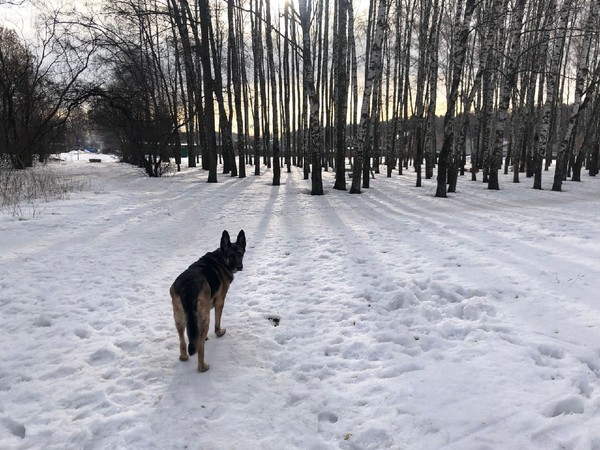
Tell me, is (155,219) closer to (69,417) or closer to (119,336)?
(119,336)

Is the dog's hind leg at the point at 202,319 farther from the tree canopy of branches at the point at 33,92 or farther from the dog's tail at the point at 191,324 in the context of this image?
the tree canopy of branches at the point at 33,92

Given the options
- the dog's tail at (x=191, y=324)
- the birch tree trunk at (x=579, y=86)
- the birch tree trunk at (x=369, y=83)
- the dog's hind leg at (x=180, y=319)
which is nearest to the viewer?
the dog's tail at (x=191, y=324)

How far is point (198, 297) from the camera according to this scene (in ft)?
10.6

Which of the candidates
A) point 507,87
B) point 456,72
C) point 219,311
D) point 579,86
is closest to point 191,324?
point 219,311

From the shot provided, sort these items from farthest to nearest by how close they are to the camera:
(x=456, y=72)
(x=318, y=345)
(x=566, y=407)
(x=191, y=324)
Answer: (x=456, y=72) < (x=318, y=345) < (x=191, y=324) < (x=566, y=407)

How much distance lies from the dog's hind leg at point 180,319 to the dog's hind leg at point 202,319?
0.60 ft

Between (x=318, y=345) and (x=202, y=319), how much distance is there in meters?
1.29

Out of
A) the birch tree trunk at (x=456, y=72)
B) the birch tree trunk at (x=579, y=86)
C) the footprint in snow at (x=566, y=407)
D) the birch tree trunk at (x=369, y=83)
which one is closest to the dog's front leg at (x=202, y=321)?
the footprint in snow at (x=566, y=407)

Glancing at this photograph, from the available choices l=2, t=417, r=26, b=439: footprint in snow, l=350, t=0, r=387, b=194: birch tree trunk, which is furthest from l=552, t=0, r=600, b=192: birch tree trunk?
l=2, t=417, r=26, b=439: footprint in snow

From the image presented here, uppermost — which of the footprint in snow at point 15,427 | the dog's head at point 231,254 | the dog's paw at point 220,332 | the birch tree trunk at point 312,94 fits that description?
the birch tree trunk at point 312,94

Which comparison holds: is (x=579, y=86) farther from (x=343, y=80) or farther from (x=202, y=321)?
(x=202, y=321)

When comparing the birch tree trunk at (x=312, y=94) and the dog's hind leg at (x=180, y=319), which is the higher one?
the birch tree trunk at (x=312, y=94)

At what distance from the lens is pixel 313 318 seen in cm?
435

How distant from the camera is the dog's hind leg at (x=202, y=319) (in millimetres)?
3270
